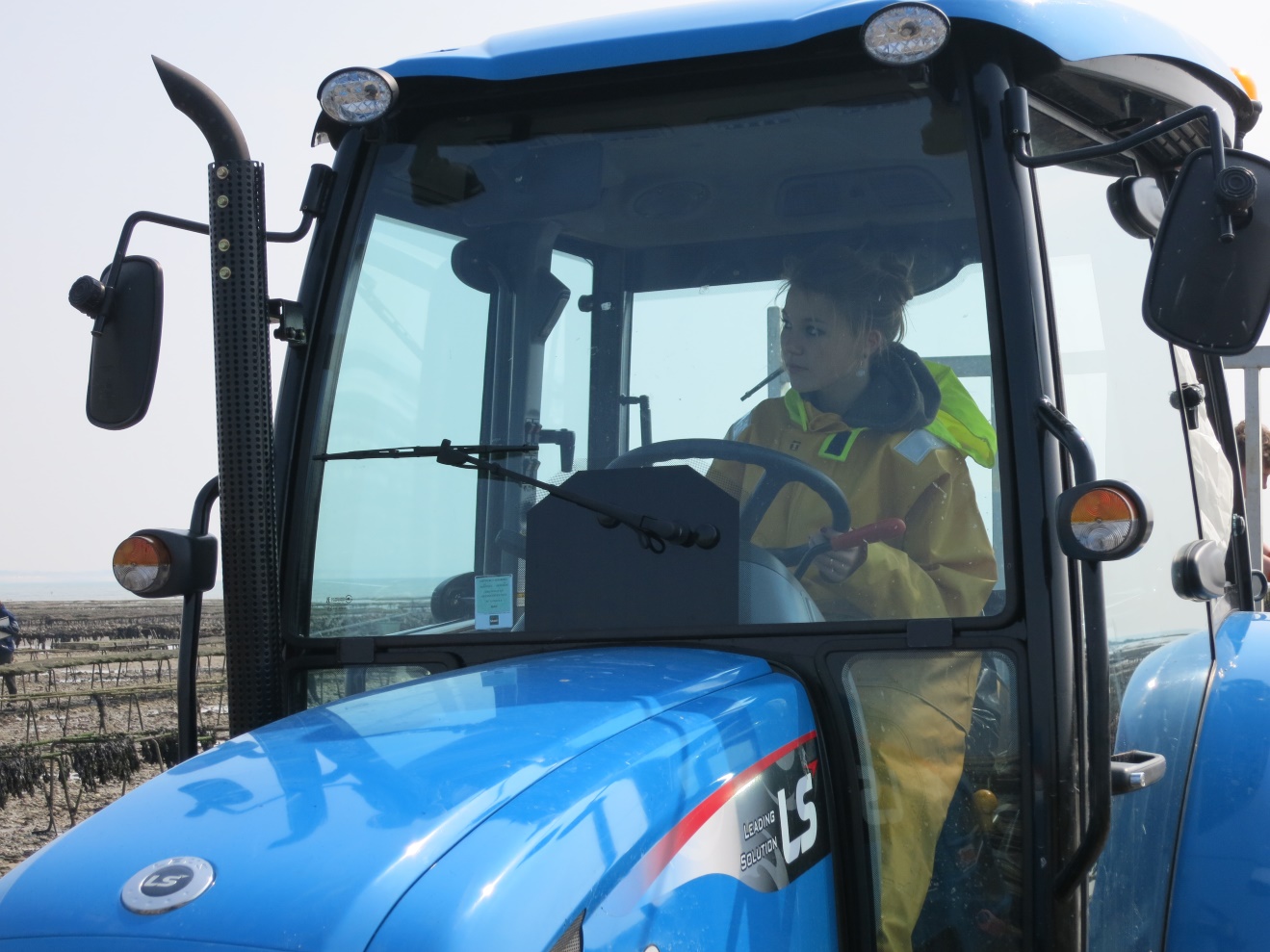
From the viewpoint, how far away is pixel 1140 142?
6.86 ft

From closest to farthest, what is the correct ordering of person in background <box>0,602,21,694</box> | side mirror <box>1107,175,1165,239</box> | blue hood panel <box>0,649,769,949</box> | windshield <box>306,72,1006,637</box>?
blue hood panel <box>0,649,769,949</box> < windshield <box>306,72,1006,637</box> < side mirror <box>1107,175,1165,239</box> < person in background <box>0,602,21,694</box>

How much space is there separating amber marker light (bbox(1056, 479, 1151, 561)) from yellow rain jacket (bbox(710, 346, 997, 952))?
9.7 inches

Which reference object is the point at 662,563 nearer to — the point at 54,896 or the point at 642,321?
the point at 642,321

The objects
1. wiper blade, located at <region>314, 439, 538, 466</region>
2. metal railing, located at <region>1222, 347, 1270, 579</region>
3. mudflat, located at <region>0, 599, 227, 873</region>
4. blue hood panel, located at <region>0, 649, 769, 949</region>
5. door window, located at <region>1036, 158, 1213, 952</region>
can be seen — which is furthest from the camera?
mudflat, located at <region>0, 599, 227, 873</region>

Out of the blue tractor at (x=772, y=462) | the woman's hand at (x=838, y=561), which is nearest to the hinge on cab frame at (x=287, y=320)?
the blue tractor at (x=772, y=462)

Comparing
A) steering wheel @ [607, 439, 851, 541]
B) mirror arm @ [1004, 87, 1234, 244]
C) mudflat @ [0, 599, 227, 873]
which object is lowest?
mudflat @ [0, 599, 227, 873]

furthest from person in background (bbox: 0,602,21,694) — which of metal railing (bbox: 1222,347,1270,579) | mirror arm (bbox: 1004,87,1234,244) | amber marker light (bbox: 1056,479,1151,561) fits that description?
amber marker light (bbox: 1056,479,1151,561)

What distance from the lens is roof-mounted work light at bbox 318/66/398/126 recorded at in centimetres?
252

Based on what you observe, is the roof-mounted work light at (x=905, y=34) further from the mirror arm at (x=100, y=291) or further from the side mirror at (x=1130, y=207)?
the mirror arm at (x=100, y=291)

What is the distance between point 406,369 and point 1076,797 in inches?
56.4

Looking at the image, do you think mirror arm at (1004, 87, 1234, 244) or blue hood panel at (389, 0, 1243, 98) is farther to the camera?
blue hood panel at (389, 0, 1243, 98)

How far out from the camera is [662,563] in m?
2.33

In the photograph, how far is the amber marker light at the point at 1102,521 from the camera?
1.92 m

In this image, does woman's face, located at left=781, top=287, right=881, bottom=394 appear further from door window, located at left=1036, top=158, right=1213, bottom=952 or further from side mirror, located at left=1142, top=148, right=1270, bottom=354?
side mirror, located at left=1142, top=148, right=1270, bottom=354
